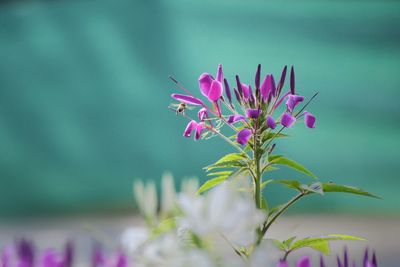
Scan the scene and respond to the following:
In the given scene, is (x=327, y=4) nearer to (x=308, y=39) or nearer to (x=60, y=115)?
(x=308, y=39)

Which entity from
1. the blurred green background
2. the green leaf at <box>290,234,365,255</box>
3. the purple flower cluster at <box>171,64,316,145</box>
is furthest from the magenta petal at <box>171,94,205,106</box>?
the blurred green background

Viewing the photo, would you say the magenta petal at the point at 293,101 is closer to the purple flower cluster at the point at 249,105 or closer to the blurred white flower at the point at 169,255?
the purple flower cluster at the point at 249,105

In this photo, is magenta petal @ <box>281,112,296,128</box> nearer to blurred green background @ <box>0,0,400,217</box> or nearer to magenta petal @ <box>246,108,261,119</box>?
magenta petal @ <box>246,108,261,119</box>

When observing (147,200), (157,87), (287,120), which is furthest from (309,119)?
(157,87)

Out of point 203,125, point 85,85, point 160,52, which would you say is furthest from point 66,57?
point 203,125

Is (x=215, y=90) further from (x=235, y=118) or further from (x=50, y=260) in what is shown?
(x=50, y=260)

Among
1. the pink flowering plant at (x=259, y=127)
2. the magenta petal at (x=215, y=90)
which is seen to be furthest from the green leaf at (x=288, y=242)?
the magenta petal at (x=215, y=90)
